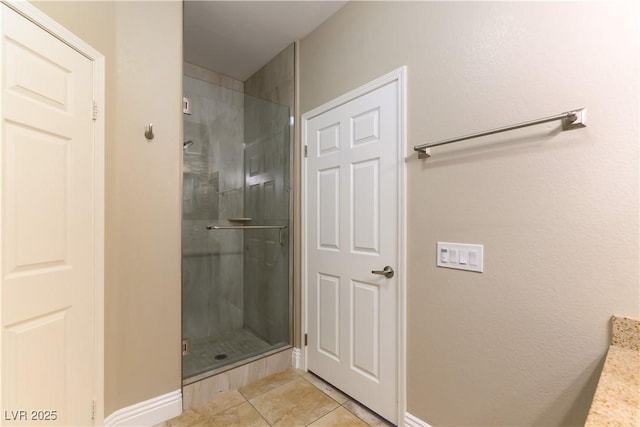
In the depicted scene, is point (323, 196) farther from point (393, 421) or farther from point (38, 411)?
point (38, 411)

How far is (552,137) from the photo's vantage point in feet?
3.78

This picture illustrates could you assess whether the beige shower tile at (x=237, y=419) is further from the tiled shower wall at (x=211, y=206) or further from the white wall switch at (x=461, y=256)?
the white wall switch at (x=461, y=256)

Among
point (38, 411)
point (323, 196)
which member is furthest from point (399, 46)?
point (38, 411)

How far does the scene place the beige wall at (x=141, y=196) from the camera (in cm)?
161

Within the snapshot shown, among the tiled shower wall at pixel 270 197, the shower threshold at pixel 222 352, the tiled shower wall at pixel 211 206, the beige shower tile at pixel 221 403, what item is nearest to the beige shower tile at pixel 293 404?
the beige shower tile at pixel 221 403

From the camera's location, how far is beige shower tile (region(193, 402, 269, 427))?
5.67 ft

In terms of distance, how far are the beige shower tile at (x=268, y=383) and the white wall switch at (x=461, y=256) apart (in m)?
1.50

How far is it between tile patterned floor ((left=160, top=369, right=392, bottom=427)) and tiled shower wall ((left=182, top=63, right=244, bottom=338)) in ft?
1.72

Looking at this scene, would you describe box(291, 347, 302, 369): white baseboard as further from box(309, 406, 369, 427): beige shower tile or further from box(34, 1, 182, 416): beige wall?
box(34, 1, 182, 416): beige wall

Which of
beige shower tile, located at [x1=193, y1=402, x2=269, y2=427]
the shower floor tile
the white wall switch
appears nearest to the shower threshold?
the shower floor tile

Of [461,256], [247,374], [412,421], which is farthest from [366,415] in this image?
[461,256]

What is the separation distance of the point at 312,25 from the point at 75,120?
1724 millimetres

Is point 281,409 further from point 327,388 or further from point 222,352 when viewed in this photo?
point 222,352

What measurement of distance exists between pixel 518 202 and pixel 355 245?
97 cm
